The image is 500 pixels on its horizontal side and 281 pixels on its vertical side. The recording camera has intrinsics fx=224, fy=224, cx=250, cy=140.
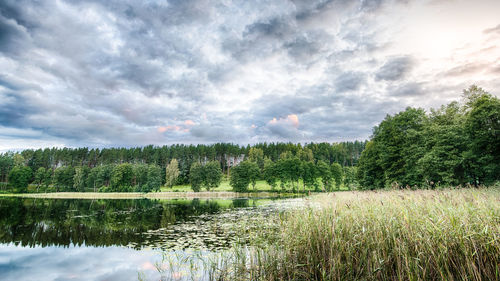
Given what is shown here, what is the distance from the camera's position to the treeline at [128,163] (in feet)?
297

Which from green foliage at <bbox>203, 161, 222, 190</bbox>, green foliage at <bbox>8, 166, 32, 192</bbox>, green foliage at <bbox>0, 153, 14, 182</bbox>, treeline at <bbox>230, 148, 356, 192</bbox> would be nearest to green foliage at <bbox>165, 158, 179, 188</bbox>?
green foliage at <bbox>203, 161, 222, 190</bbox>

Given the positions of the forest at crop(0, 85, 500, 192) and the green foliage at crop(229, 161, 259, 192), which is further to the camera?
the green foliage at crop(229, 161, 259, 192)

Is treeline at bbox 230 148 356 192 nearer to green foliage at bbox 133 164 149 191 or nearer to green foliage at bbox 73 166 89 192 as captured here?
green foliage at bbox 133 164 149 191

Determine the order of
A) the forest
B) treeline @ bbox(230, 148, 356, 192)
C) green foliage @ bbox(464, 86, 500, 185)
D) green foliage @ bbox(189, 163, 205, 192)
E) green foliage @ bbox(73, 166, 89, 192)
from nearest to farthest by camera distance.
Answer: green foliage @ bbox(464, 86, 500, 185), the forest, treeline @ bbox(230, 148, 356, 192), green foliage @ bbox(189, 163, 205, 192), green foliage @ bbox(73, 166, 89, 192)

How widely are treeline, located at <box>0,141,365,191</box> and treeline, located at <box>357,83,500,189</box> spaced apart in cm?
6269

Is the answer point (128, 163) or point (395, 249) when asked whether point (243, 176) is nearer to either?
point (128, 163)

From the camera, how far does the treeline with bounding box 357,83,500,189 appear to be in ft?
78.7

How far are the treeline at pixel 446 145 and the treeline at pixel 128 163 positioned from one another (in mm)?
62686

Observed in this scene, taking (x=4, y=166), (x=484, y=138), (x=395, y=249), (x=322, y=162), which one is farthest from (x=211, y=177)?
(x=4, y=166)

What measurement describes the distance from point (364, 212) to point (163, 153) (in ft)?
415

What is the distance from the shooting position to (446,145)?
2862cm

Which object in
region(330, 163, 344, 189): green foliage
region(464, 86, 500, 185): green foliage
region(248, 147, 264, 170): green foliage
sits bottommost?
region(330, 163, 344, 189): green foliage

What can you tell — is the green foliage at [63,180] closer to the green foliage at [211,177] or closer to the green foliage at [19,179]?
the green foliage at [19,179]

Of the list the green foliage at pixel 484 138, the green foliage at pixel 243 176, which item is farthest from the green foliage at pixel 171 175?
the green foliage at pixel 484 138
